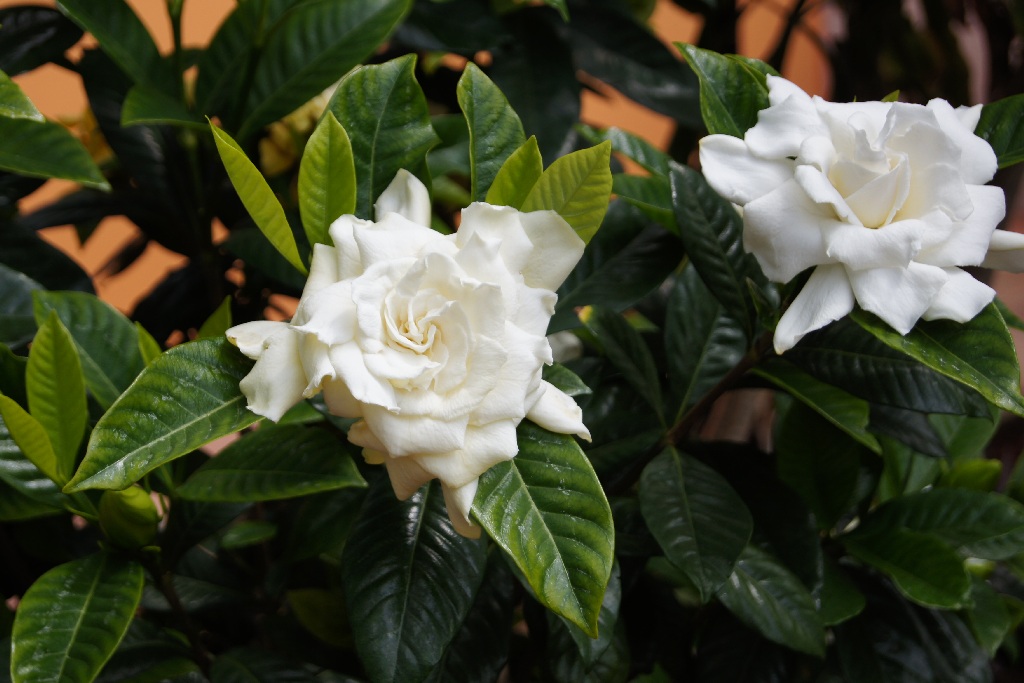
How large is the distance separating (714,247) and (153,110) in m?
0.45

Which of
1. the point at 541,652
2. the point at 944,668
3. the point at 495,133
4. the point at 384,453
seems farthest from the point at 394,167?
the point at 944,668

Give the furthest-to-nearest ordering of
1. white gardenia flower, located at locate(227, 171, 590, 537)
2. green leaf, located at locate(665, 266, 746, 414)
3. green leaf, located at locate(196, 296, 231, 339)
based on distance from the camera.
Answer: green leaf, located at locate(665, 266, 746, 414) → green leaf, located at locate(196, 296, 231, 339) → white gardenia flower, located at locate(227, 171, 590, 537)

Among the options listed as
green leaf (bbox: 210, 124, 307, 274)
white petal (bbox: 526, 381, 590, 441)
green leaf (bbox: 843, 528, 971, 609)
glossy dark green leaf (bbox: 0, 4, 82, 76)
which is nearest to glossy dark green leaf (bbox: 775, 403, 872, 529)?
green leaf (bbox: 843, 528, 971, 609)

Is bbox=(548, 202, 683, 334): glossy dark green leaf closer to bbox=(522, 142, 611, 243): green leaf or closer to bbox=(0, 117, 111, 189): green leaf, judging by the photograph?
bbox=(522, 142, 611, 243): green leaf

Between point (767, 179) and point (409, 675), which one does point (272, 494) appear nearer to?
point (409, 675)

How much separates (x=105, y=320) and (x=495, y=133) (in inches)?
12.0

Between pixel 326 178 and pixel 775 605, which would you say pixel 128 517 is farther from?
pixel 775 605

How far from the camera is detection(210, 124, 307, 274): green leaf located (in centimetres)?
49

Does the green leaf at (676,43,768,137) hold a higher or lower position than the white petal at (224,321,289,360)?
higher

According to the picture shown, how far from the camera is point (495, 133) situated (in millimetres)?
572

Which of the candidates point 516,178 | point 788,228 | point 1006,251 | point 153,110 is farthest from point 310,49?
point 1006,251

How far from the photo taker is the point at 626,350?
0.72 meters

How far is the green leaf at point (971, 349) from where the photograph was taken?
527 millimetres

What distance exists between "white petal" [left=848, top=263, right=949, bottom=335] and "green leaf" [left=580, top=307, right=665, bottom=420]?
21 centimetres
